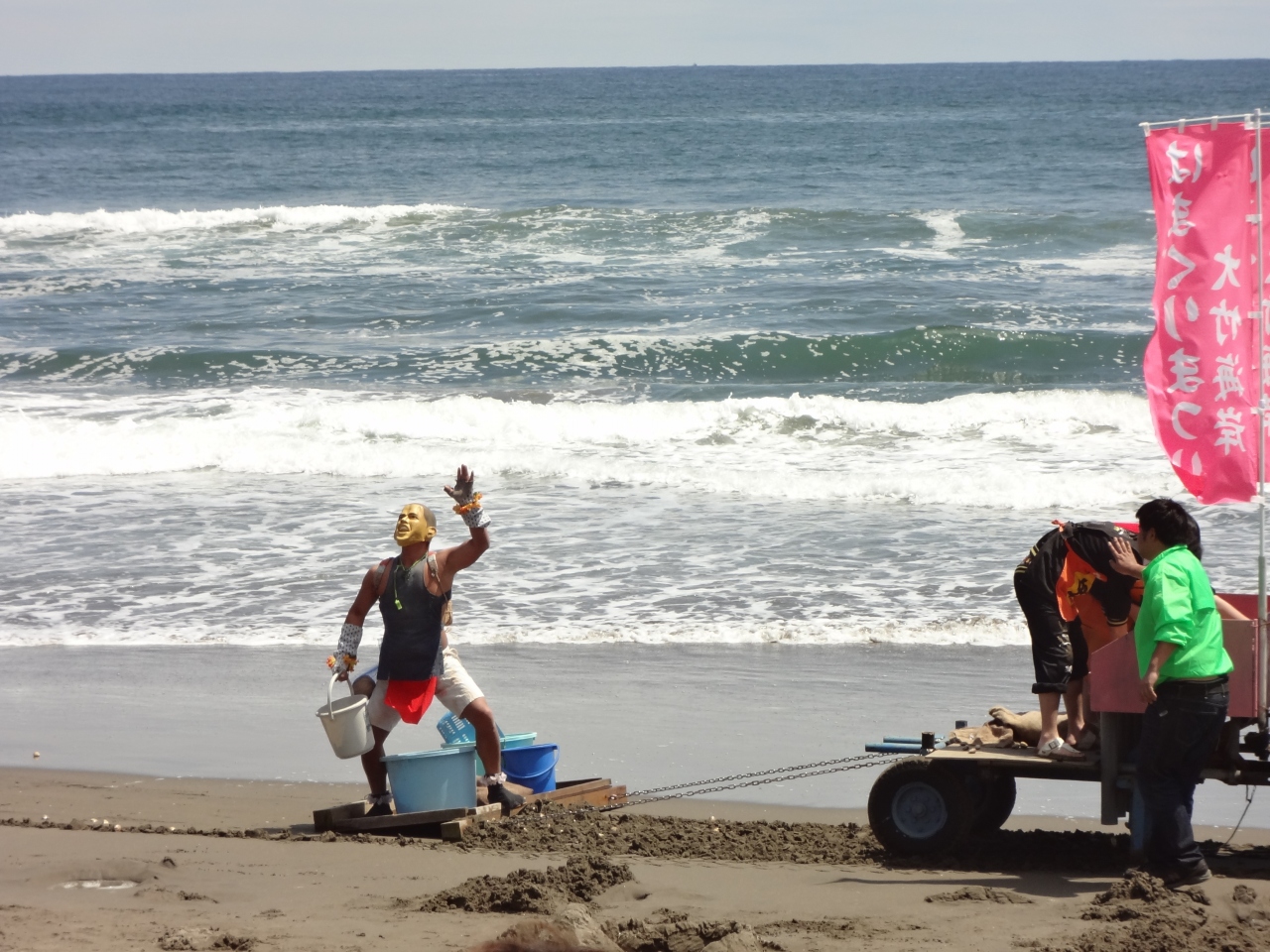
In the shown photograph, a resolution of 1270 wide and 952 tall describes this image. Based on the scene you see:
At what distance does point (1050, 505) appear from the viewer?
12352 mm

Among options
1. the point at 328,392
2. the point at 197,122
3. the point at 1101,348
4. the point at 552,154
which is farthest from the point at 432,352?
the point at 197,122

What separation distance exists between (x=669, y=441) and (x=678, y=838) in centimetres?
1041

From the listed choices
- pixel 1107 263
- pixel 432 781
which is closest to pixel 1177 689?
pixel 432 781

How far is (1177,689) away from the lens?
192 inches

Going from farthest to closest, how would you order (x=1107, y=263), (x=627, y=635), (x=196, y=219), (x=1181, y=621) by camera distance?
(x=196, y=219) < (x=1107, y=263) < (x=627, y=635) < (x=1181, y=621)

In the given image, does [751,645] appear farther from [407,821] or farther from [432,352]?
[432,352]

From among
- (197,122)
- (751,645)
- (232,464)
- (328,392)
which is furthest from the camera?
(197,122)

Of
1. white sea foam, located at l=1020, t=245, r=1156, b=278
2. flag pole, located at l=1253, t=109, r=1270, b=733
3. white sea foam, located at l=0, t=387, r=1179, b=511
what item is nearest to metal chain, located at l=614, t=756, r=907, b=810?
flag pole, located at l=1253, t=109, r=1270, b=733

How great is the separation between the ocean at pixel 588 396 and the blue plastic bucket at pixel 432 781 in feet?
5.81

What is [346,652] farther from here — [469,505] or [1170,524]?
[1170,524]

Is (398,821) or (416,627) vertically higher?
(416,627)

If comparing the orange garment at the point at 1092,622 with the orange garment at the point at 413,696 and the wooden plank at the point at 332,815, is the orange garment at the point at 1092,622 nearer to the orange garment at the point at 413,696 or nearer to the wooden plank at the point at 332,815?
the orange garment at the point at 413,696

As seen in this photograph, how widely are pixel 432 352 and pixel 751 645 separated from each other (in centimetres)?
1318

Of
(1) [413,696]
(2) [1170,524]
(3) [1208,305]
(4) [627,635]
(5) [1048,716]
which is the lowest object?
(5) [1048,716]
